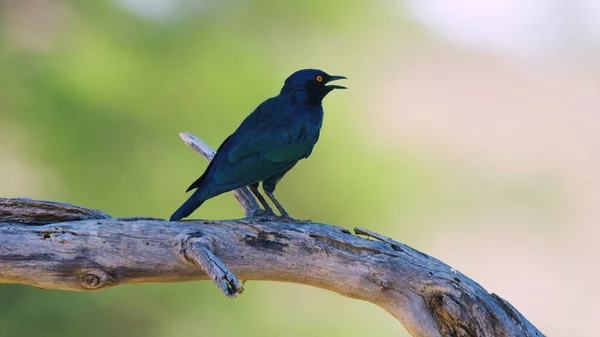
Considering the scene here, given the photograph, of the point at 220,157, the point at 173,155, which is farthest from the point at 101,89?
the point at 220,157

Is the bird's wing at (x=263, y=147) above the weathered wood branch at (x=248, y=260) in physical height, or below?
above

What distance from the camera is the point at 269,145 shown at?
4770mm

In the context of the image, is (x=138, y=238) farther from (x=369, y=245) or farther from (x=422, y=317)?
(x=422, y=317)

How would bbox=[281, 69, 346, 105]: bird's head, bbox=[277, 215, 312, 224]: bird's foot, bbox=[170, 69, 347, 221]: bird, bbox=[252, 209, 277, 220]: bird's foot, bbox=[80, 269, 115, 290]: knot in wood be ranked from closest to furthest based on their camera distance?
bbox=[80, 269, 115, 290]: knot in wood, bbox=[277, 215, 312, 224]: bird's foot, bbox=[170, 69, 347, 221]: bird, bbox=[252, 209, 277, 220]: bird's foot, bbox=[281, 69, 346, 105]: bird's head

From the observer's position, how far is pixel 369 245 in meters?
4.25

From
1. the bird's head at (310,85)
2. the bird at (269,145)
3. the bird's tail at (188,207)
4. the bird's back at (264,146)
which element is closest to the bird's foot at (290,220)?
the bird at (269,145)

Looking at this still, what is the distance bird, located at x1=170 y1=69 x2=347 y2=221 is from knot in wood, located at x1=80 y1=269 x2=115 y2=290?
0.56 meters

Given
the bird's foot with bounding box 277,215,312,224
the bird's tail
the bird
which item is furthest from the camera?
the bird

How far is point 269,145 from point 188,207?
70cm

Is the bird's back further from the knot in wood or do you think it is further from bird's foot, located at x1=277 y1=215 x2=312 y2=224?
the knot in wood

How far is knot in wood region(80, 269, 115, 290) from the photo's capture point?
156 inches

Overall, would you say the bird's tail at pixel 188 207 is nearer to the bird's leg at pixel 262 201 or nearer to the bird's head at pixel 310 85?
the bird's leg at pixel 262 201

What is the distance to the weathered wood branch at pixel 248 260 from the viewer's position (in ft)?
13.0

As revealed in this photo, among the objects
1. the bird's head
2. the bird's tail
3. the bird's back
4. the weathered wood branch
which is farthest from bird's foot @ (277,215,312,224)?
the bird's head
